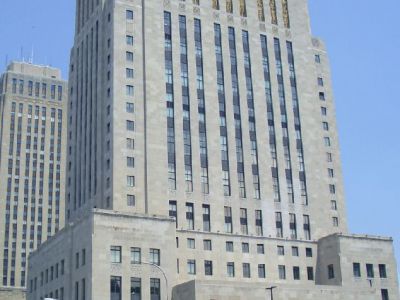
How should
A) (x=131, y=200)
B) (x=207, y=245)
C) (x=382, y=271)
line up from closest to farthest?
(x=131, y=200), (x=207, y=245), (x=382, y=271)

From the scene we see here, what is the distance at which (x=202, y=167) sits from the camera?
338ft

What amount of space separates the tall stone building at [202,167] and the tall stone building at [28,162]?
216ft

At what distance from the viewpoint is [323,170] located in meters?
113

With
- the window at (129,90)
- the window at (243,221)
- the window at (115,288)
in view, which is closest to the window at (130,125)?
the window at (129,90)

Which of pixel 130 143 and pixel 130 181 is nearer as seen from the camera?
pixel 130 181

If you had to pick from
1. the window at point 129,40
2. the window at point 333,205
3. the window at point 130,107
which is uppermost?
the window at point 129,40

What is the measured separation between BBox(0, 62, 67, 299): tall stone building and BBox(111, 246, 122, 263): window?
90097mm

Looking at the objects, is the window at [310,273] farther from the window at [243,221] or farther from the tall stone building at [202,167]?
the window at [243,221]

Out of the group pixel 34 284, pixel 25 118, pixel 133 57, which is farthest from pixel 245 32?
pixel 25 118

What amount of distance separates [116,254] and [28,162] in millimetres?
99966

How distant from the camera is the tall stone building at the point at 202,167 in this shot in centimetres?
9106

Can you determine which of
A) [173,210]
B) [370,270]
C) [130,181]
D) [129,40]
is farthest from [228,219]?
[129,40]

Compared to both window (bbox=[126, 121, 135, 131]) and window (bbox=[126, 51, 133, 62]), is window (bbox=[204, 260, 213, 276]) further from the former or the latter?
window (bbox=[126, 51, 133, 62])

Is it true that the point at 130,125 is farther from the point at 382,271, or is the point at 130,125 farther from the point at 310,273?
Answer: the point at 382,271
